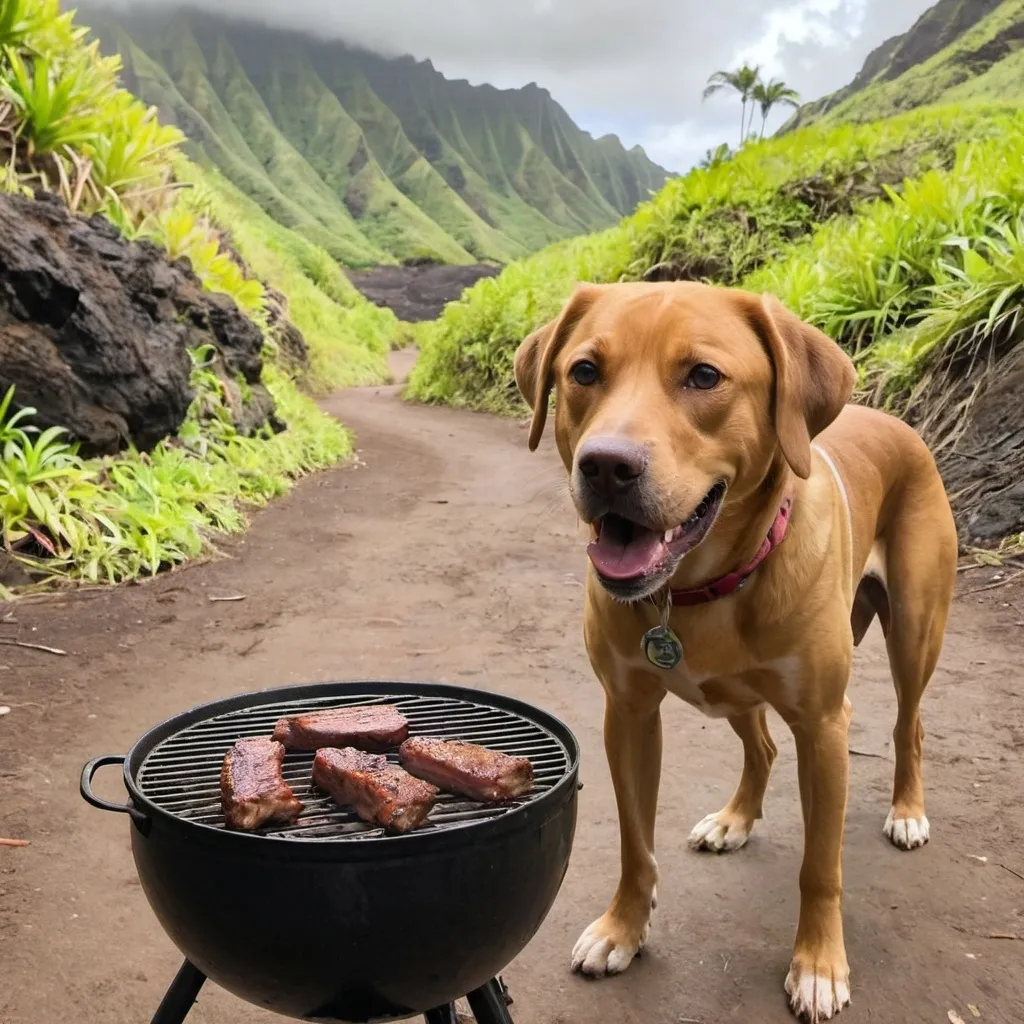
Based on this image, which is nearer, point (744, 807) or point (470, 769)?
point (470, 769)

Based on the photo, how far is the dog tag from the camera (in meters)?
2.29

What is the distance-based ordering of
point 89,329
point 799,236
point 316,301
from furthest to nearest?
point 316,301, point 799,236, point 89,329

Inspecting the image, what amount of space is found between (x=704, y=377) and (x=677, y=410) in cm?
12

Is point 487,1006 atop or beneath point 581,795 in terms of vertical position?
atop

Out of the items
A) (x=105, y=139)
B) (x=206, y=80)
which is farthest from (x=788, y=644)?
(x=206, y=80)

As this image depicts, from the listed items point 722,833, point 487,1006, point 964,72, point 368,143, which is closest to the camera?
point 487,1006

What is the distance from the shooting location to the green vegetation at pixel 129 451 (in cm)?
573

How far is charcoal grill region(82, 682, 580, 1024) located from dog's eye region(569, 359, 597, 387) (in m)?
0.93

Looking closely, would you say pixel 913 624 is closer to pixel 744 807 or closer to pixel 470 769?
pixel 744 807

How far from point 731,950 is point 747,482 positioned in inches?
50.7

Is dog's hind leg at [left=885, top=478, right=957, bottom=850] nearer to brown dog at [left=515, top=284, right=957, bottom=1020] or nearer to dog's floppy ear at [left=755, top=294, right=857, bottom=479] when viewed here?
brown dog at [left=515, top=284, right=957, bottom=1020]

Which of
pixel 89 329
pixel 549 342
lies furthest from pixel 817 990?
pixel 89 329

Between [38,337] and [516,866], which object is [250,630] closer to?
[38,337]

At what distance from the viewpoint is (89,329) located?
6.72 m
